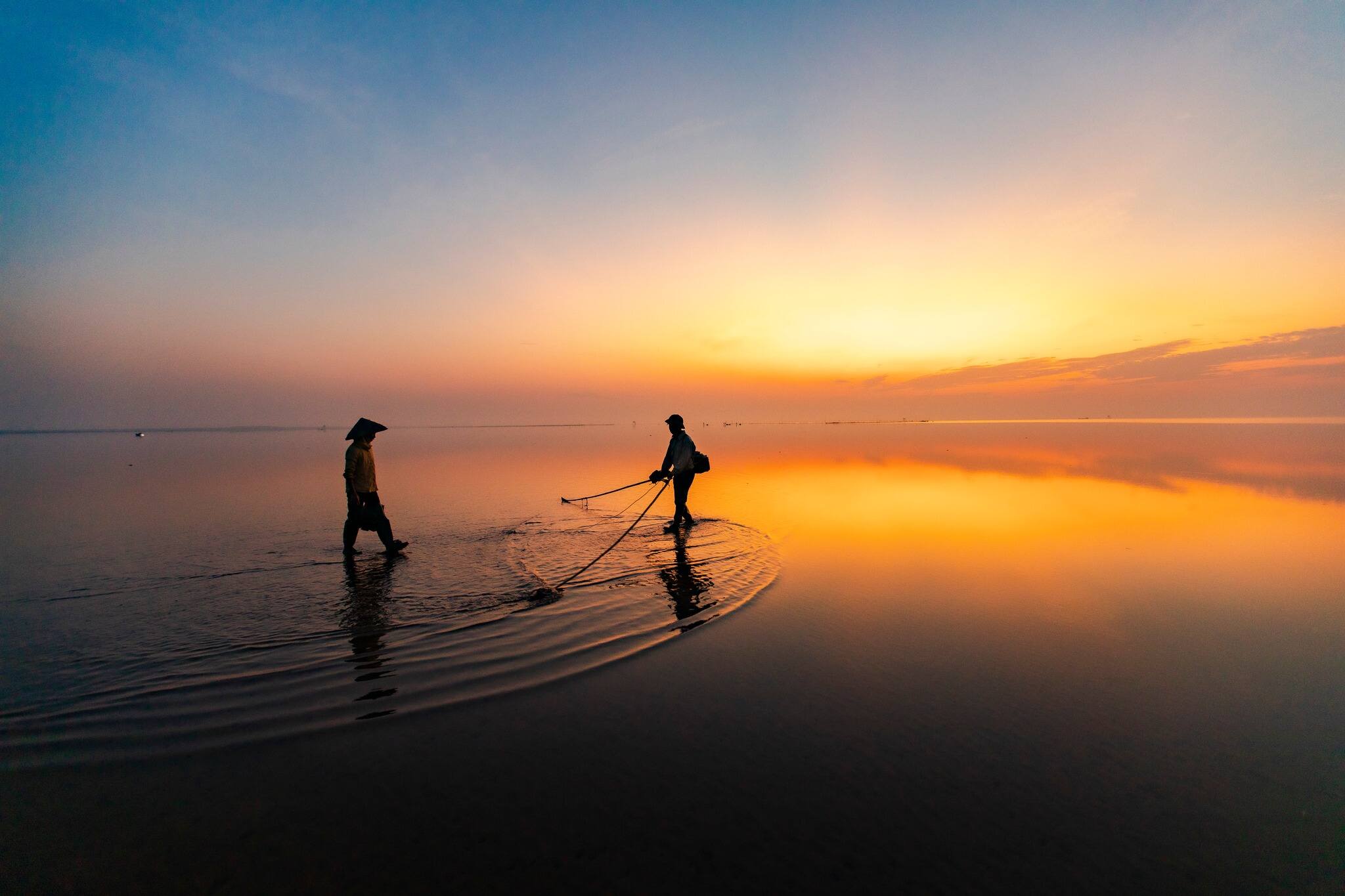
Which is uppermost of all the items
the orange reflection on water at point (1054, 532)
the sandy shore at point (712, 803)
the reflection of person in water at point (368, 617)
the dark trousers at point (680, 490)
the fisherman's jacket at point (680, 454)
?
the fisherman's jacket at point (680, 454)

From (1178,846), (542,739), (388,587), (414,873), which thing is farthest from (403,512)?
(1178,846)

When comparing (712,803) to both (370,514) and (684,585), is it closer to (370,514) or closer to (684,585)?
(684,585)

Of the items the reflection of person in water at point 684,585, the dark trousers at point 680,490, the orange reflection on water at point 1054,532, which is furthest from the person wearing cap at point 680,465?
the reflection of person in water at point 684,585

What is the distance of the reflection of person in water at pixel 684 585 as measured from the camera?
8.38 m

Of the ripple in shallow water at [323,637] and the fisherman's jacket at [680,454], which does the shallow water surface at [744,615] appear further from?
the fisherman's jacket at [680,454]

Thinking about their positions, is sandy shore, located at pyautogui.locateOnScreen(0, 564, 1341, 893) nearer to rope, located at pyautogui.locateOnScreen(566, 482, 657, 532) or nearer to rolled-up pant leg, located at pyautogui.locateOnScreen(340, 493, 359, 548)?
rolled-up pant leg, located at pyautogui.locateOnScreen(340, 493, 359, 548)

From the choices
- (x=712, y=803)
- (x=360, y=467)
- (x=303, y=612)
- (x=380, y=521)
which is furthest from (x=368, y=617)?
(x=712, y=803)

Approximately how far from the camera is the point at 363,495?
458 inches

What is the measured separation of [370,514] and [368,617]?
441 cm

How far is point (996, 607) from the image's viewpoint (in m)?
8.28

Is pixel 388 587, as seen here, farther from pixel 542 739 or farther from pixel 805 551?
pixel 805 551

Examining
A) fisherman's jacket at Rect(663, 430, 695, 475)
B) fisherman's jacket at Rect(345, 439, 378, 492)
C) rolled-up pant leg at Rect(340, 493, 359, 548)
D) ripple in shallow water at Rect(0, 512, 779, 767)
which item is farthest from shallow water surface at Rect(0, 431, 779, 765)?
fisherman's jacket at Rect(663, 430, 695, 475)

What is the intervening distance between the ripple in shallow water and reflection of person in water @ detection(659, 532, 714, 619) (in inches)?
1.6

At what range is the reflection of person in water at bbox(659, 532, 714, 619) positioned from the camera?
838cm
